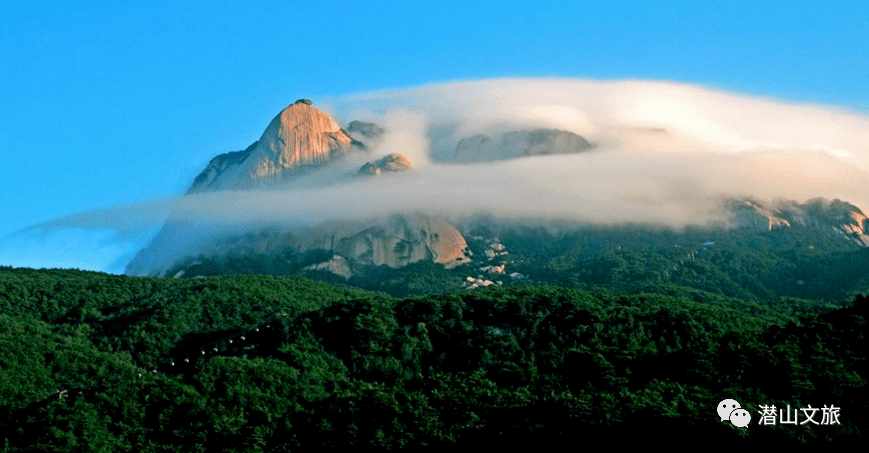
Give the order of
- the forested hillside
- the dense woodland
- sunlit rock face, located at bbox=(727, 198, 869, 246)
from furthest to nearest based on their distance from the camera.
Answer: sunlit rock face, located at bbox=(727, 198, 869, 246) → the dense woodland → the forested hillside

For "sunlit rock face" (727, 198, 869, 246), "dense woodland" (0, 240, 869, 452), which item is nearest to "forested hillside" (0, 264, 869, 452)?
"dense woodland" (0, 240, 869, 452)

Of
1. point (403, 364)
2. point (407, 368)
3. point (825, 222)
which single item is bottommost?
point (407, 368)

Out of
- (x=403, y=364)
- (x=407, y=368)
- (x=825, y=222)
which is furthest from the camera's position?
(x=825, y=222)

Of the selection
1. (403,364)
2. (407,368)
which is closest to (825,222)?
(403,364)

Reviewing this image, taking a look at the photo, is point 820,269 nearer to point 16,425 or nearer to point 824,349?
point 824,349

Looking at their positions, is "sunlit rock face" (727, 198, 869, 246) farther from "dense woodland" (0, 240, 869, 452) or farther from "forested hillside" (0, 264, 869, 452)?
"forested hillside" (0, 264, 869, 452)

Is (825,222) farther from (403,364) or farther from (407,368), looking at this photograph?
(407,368)

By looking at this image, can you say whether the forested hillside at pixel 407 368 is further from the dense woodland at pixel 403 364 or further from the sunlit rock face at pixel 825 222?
the sunlit rock face at pixel 825 222
